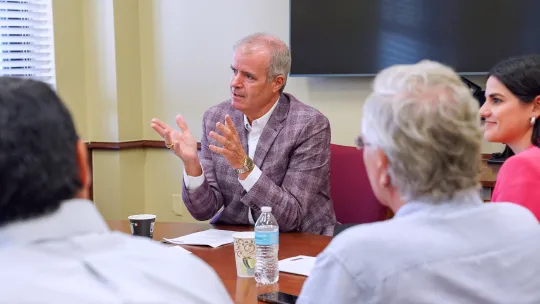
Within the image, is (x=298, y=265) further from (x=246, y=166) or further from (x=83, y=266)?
(x=83, y=266)

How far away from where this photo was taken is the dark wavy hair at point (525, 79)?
2271 mm

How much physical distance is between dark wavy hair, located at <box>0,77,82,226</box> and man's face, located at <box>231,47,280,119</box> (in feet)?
5.63

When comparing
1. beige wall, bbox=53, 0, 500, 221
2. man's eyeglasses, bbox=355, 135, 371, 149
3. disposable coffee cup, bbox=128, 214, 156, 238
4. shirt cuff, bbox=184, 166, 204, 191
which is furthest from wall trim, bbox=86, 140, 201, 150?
man's eyeglasses, bbox=355, 135, 371, 149

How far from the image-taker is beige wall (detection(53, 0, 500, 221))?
3752mm

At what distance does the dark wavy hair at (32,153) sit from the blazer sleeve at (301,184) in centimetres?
142

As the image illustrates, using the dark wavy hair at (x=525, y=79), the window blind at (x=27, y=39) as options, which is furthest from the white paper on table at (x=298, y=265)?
the window blind at (x=27, y=39)

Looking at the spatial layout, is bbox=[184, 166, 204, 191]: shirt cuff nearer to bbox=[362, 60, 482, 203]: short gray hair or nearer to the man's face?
the man's face

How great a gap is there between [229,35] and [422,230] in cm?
283

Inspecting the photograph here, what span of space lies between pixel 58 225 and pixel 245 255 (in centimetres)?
91

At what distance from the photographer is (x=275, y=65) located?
271cm

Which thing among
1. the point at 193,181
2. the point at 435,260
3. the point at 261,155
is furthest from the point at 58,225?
the point at 261,155

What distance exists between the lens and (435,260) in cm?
116

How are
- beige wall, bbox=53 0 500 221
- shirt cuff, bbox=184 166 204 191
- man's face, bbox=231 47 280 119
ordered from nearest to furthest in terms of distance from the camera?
shirt cuff, bbox=184 166 204 191 → man's face, bbox=231 47 280 119 → beige wall, bbox=53 0 500 221

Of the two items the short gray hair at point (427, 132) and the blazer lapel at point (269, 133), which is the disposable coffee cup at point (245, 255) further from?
the blazer lapel at point (269, 133)
